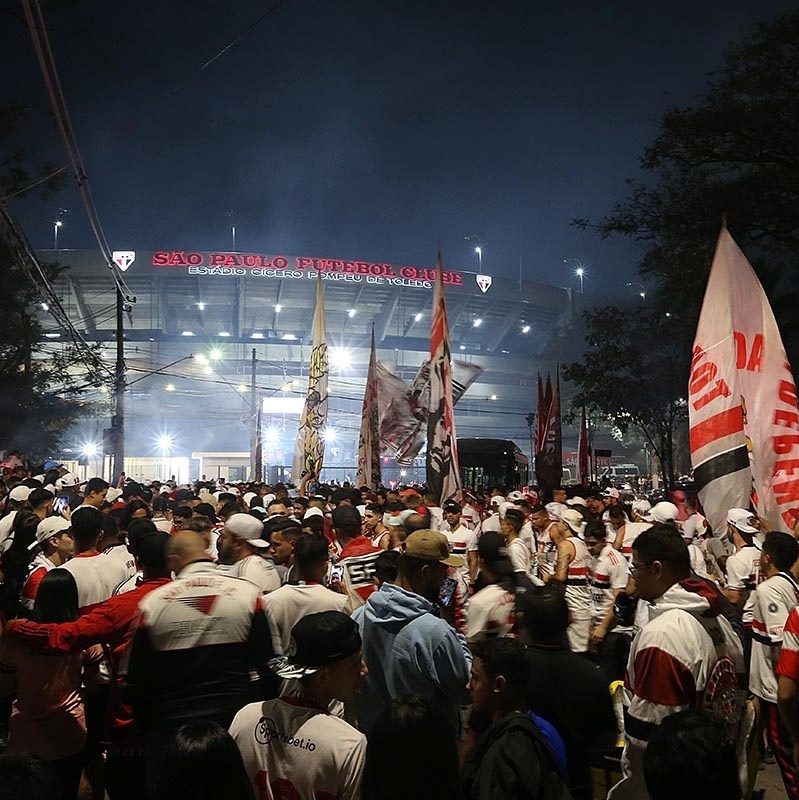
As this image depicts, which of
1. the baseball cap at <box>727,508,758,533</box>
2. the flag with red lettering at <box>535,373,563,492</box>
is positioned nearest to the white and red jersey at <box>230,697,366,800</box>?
the baseball cap at <box>727,508,758,533</box>

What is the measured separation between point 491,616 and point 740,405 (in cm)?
299

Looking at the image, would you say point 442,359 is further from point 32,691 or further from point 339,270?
point 339,270

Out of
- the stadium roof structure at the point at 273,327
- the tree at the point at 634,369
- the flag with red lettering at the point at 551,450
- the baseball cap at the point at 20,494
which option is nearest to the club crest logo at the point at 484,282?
the stadium roof structure at the point at 273,327

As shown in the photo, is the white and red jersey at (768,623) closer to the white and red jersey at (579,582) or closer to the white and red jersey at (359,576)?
the white and red jersey at (579,582)

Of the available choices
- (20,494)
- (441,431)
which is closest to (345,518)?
(441,431)

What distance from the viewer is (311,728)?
2.79m

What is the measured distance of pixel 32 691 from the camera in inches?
160

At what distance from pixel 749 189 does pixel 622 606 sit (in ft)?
45.8

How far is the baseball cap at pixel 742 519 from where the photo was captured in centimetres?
645

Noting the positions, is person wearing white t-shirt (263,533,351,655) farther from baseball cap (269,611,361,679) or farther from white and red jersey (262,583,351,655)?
baseball cap (269,611,361,679)

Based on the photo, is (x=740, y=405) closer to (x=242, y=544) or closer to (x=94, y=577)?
(x=242, y=544)

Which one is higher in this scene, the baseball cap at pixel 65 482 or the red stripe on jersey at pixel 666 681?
the baseball cap at pixel 65 482

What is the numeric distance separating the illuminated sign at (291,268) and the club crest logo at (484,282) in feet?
5.88

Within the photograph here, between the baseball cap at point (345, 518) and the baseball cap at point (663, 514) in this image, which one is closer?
the baseball cap at point (345, 518)
